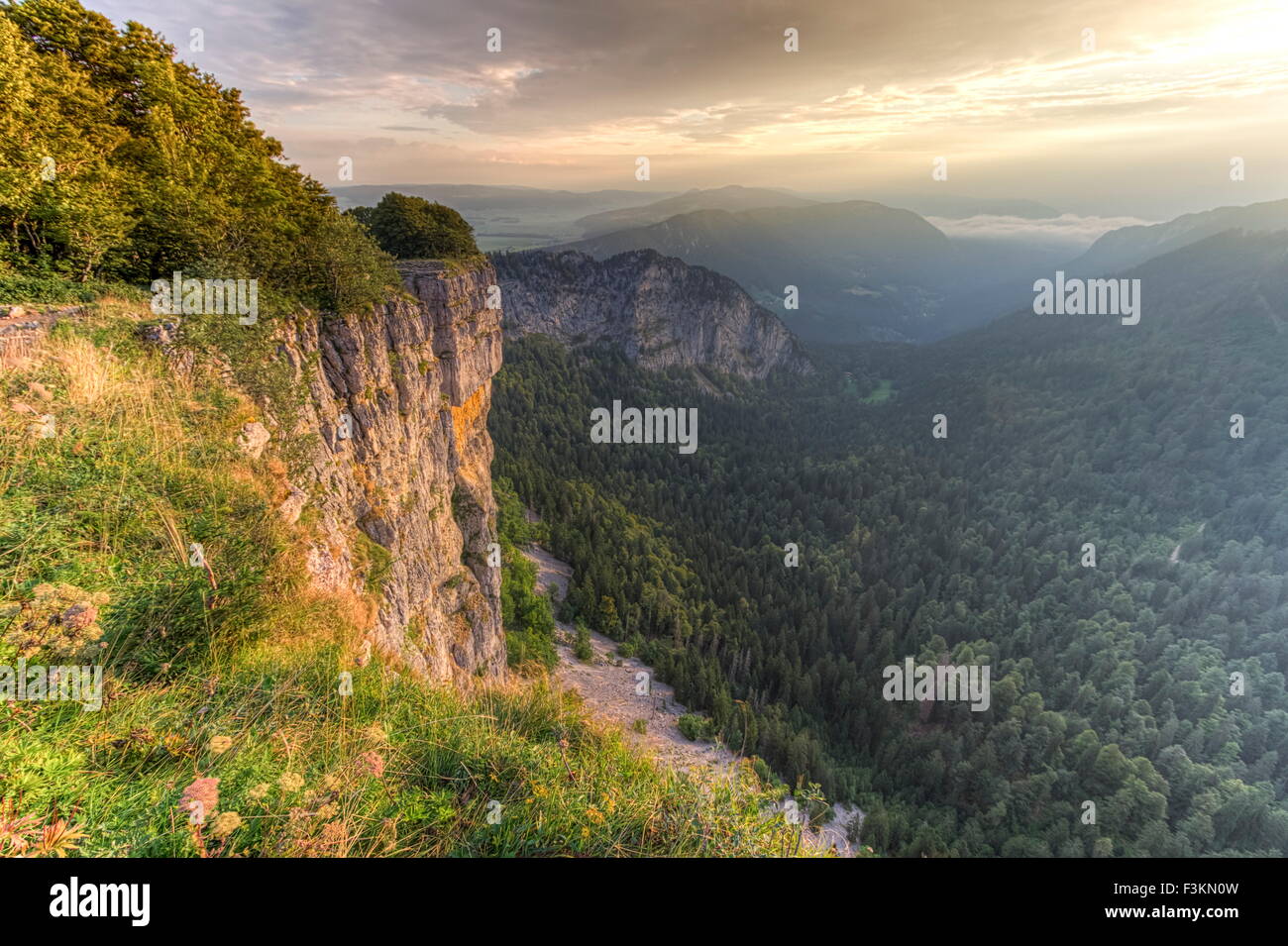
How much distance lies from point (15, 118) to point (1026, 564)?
115437mm

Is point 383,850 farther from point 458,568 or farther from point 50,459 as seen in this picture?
point 458,568

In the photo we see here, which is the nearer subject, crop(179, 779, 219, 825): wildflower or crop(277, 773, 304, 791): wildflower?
crop(179, 779, 219, 825): wildflower

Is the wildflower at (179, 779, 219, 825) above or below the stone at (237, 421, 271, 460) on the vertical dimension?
below

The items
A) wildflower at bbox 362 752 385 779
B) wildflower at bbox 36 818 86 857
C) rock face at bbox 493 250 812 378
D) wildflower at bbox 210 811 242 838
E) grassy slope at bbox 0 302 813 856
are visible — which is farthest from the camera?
rock face at bbox 493 250 812 378

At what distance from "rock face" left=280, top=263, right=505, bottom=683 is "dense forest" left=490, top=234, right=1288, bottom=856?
37.6 feet

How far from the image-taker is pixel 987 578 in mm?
88750

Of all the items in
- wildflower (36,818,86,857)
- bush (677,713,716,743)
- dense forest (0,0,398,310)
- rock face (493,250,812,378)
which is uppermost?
rock face (493,250,812,378)

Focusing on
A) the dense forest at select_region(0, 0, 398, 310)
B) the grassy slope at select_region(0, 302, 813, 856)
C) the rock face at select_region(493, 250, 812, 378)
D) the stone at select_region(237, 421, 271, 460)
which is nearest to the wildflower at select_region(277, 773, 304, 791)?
the grassy slope at select_region(0, 302, 813, 856)

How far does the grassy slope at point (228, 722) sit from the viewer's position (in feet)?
11.7

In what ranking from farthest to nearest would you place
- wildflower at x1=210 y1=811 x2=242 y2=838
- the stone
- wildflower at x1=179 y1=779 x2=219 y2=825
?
1. the stone
2. wildflower at x1=179 y1=779 x2=219 y2=825
3. wildflower at x1=210 y1=811 x2=242 y2=838

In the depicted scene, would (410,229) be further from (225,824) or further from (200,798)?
(225,824)

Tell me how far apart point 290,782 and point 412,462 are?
19870mm

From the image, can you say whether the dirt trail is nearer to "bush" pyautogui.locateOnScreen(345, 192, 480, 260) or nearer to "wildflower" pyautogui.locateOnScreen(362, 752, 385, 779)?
"bush" pyautogui.locateOnScreen(345, 192, 480, 260)

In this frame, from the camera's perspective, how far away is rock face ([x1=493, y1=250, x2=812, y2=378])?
539ft
